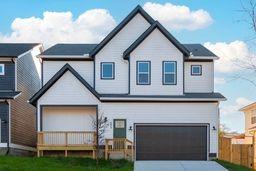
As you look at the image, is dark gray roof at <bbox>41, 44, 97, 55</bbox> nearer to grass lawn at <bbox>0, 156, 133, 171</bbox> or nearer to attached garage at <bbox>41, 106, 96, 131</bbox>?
attached garage at <bbox>41, 106, 96, 131</bbox>

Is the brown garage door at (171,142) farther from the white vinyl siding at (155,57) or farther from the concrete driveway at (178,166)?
the white vinyl siding at (155,57)

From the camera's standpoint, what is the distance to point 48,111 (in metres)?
32.8

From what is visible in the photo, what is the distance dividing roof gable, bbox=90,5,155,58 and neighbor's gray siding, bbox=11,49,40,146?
16.9ft

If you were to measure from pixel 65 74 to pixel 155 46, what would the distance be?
563cm

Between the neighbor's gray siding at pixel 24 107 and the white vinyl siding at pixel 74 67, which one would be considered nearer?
the neighbor's gray siding at pixel 24 107

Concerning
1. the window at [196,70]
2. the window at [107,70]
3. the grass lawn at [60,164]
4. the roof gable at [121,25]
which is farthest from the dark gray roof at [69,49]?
the grass lawn at [60,164]

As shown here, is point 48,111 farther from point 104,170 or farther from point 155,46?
point 104,170

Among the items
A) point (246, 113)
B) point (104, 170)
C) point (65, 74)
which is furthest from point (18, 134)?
point (246, 113)

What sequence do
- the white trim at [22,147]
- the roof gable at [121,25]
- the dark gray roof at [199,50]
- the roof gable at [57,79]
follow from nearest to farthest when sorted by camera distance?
the roof gable at [57,79]
the white trim at [22,147]
the roof gable at [121,25]
the dark gray roof at [199,50]

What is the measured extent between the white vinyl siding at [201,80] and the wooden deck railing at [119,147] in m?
5.34

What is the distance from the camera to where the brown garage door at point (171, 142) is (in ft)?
105

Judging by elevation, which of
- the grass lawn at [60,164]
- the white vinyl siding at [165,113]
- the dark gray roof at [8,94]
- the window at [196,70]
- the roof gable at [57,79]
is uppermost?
the window at [196,70]

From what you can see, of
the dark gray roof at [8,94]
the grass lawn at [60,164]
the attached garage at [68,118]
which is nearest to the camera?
the grass lawn at [60,164]

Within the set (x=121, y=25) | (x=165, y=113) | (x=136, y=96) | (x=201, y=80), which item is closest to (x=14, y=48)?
(x=121, y=25)
